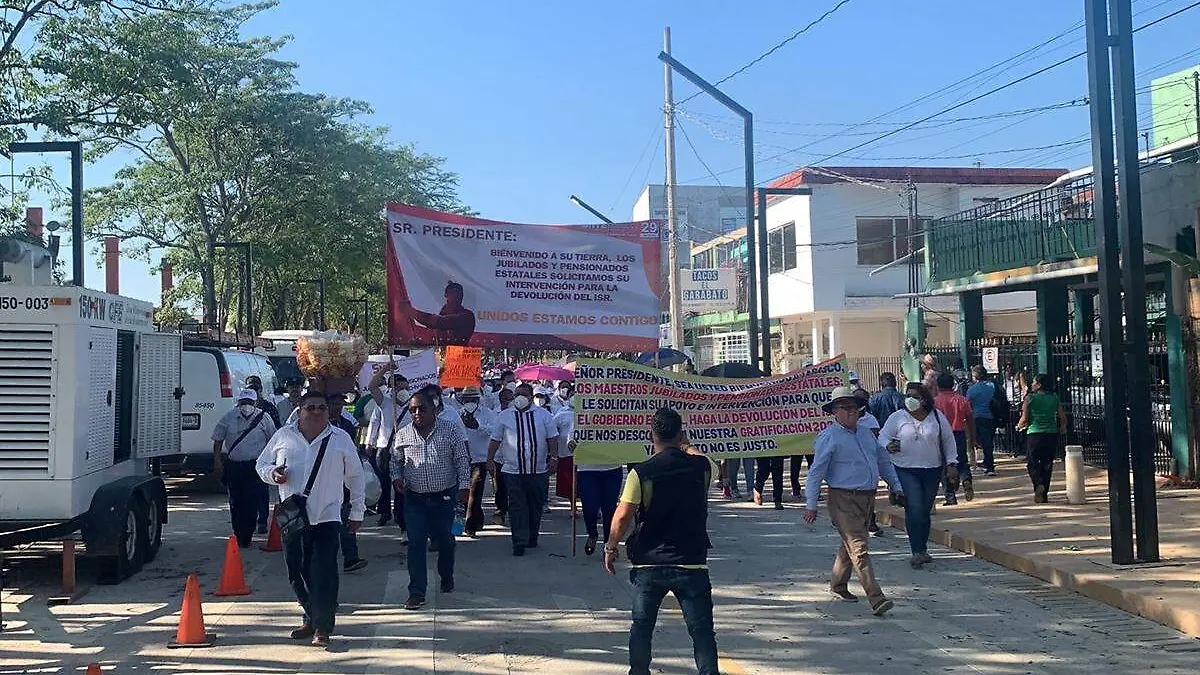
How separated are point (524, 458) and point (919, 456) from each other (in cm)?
392

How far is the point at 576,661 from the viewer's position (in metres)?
7.09

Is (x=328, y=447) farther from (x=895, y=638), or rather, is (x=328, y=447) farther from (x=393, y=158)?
(x=393, y=158)

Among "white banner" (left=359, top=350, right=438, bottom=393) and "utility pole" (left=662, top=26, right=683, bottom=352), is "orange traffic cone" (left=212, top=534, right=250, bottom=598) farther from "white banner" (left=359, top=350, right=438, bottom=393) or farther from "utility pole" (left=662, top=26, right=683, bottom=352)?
"utility pole" (left=662, top=26, right=683, bottom=352)

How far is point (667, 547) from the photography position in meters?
5.84

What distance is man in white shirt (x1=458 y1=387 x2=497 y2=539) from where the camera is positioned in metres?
12.4

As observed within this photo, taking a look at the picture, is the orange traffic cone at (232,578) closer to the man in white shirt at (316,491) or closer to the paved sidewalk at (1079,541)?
the man in white shirt at (316,491)

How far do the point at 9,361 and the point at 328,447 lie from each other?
3243 millimetres

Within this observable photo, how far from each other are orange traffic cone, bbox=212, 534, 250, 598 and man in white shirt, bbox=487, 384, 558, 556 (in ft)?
9.27

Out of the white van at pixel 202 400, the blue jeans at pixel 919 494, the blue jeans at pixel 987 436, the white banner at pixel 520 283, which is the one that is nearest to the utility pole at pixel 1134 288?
the blue jeans at pixel 919 494

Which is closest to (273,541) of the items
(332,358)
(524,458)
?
(524,458)

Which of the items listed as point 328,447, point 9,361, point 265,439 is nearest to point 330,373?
point 265,439

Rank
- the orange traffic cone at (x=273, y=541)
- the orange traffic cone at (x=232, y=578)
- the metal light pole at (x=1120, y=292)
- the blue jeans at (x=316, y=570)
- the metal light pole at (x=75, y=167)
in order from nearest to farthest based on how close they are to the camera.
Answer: the blue jeans at (x=316, y=570)
the orange traffic cone at (x=232, y=578)
the metal light pole at (x=1120, y=292)
the orange traffic cone at (x=273, y=541)
the metal light pole at (x=75, y=167)

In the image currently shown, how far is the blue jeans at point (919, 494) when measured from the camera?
405 inches

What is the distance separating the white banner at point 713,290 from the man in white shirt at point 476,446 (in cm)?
2211
